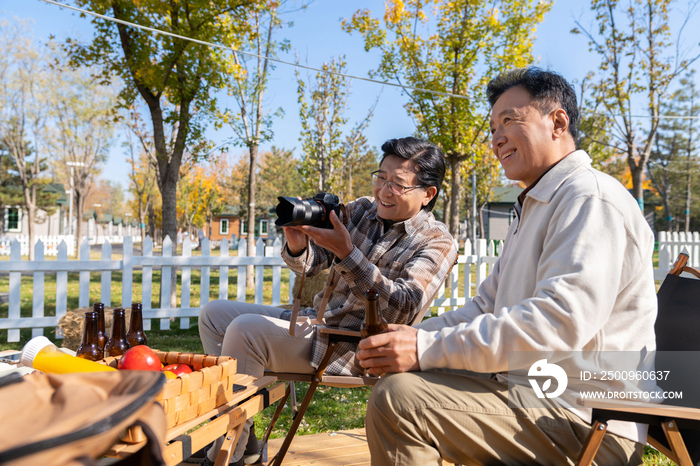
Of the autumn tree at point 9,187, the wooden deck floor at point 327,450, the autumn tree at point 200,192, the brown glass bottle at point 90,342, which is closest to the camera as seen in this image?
the brown glass bottle at point 90,342

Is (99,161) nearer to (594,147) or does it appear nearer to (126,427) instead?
(594,147)

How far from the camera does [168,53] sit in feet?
22.7

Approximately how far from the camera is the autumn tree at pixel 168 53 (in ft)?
21.5

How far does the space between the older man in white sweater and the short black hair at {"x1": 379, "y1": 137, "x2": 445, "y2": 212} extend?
1122 millimetres

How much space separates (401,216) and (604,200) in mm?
1308

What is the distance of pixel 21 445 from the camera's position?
782 millimetres

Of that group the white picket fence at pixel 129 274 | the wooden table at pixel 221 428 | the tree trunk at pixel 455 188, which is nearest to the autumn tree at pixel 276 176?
the tree trunk at pixel 455 188

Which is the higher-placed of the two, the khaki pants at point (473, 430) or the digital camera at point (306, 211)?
the digital camera at point (306, 211)

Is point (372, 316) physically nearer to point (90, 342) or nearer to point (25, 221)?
point (90, 342)

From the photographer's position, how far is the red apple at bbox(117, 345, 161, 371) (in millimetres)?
1596

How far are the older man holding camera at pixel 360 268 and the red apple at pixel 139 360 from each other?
607 millimetres

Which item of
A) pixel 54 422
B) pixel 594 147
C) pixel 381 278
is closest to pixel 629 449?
pixel 381 278

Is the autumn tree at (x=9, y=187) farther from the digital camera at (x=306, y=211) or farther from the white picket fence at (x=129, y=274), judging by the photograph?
the digital camera at (x=306, y=211)

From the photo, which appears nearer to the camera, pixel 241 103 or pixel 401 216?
pixel 401 216
